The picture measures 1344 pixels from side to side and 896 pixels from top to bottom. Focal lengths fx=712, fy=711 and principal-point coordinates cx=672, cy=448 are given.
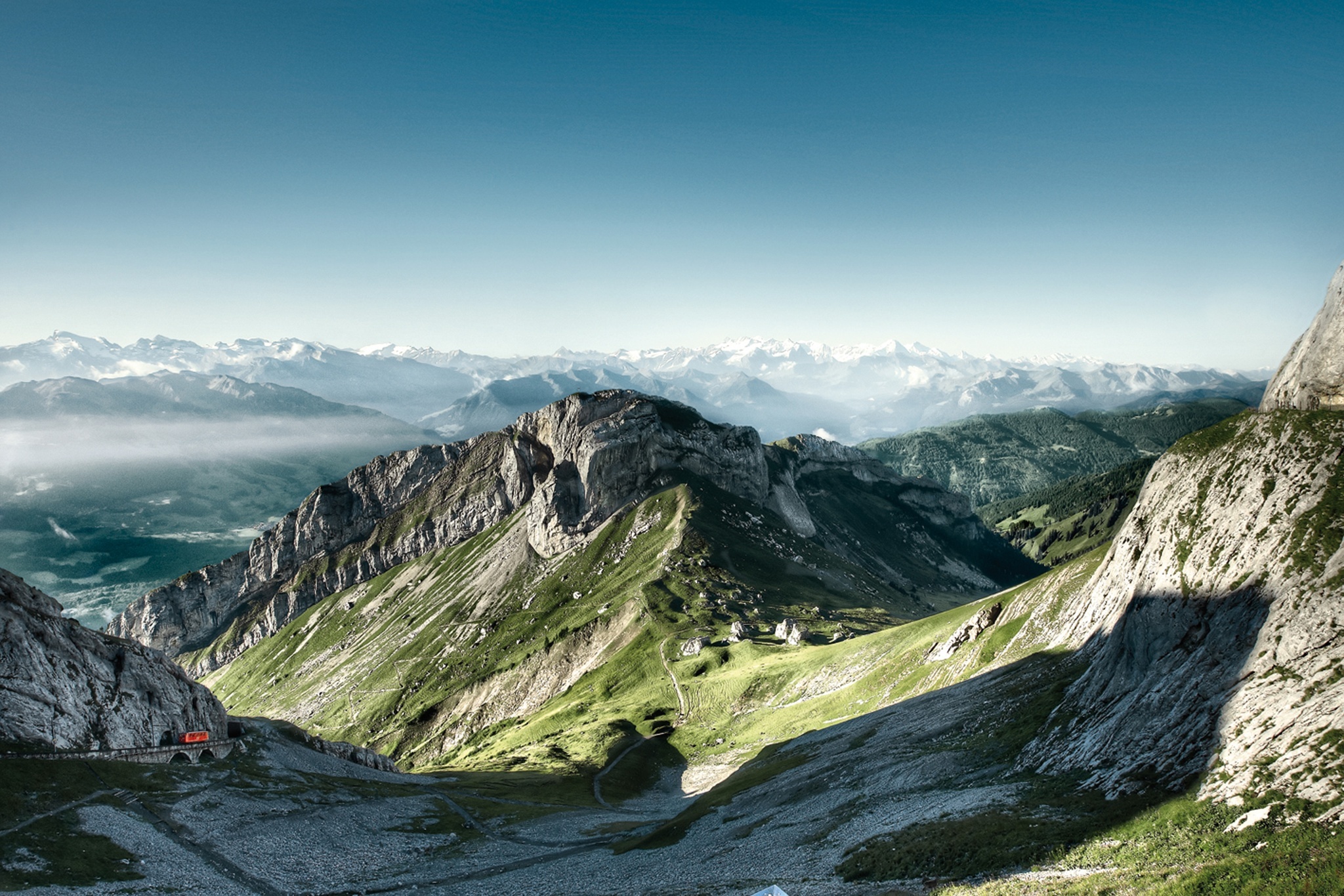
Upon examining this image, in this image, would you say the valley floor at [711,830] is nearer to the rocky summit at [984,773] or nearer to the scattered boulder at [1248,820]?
the rocky summit at [984,773]

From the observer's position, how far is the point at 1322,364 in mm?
54094

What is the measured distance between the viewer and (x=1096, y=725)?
52969 millimetres

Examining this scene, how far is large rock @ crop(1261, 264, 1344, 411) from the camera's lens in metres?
53.0

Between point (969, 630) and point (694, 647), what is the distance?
78.0 m

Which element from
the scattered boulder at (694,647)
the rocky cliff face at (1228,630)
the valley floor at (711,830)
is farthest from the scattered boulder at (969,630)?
the scattered boulder at (694,647)

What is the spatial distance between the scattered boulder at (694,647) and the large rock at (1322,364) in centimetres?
12663

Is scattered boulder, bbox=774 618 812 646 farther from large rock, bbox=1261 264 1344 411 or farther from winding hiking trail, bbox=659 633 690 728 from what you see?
large rock, bbox=1261 264 1344 411

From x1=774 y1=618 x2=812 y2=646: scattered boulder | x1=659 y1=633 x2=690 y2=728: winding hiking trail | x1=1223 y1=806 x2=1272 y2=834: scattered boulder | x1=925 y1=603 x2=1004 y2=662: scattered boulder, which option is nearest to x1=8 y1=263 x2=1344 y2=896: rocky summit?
x1=1223 y1=806 x2=1272 y2=834: scattered boulder

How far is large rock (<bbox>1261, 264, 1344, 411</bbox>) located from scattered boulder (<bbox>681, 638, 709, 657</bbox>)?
127 meters

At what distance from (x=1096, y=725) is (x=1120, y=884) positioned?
22.1 m

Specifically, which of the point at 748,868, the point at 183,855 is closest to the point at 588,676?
the point at 183,855

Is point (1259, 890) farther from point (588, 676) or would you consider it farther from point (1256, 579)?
point (588, 676)

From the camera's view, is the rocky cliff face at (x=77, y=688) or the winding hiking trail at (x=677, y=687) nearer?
the rocky cliff face at (x=77, y=688)

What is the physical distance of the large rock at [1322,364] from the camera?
53.0 m
